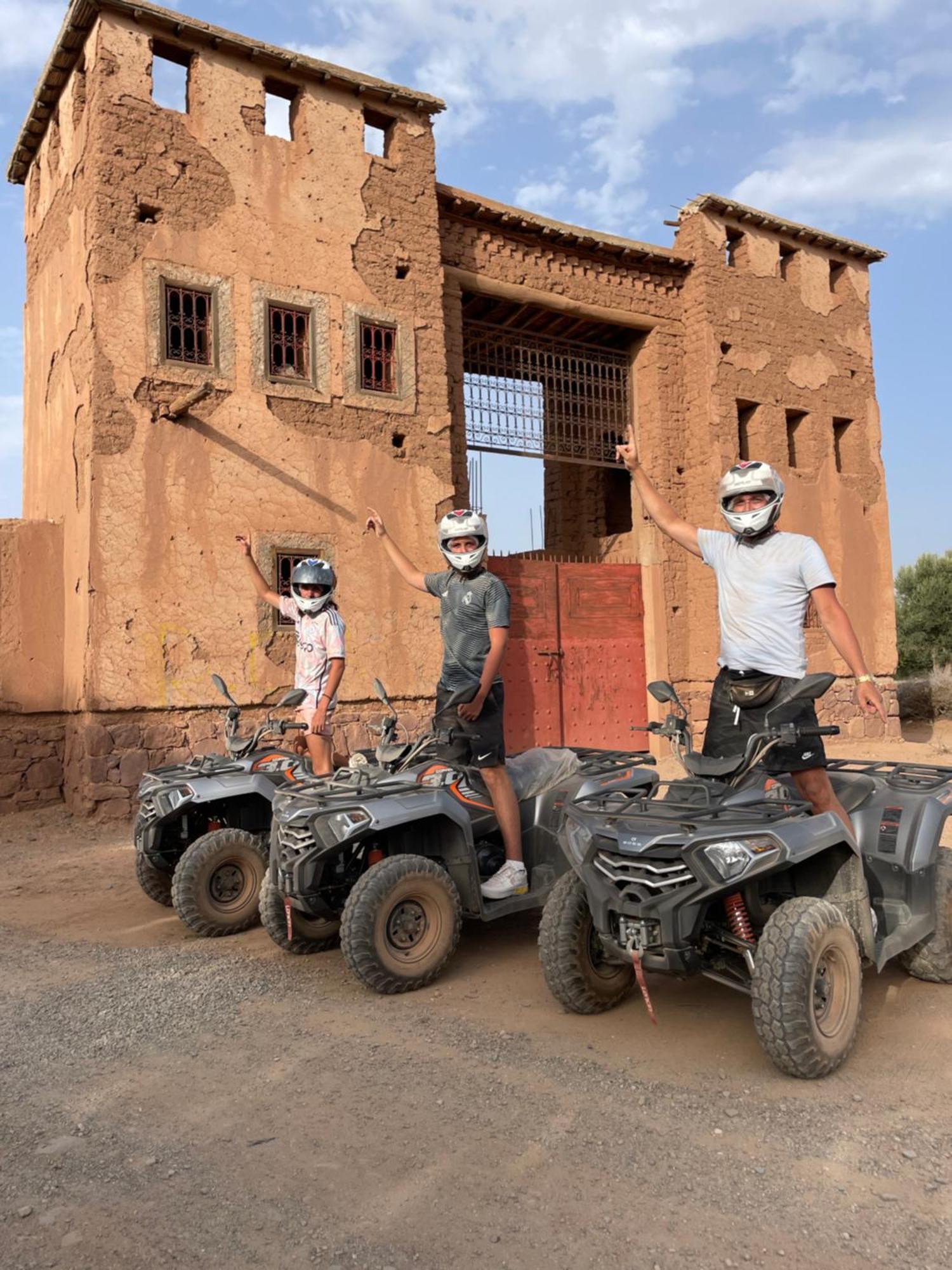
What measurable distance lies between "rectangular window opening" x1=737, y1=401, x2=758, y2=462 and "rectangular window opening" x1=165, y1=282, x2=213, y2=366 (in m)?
7.88

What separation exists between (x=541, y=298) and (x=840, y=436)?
5.89 m

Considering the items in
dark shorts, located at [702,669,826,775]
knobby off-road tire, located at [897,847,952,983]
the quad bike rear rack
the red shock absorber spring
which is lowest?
knobby off-road tire, located at [897,847,952,983]

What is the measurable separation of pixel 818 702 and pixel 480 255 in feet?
25.8

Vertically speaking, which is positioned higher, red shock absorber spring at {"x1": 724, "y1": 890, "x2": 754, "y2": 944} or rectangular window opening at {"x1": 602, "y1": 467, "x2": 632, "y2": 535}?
rectangular window opening at {"x1": 602, "y1": 467, "x2": 632, "y2": 535}

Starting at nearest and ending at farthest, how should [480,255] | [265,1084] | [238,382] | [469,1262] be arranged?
1. [469,1262]
2. [265,1084]
3. [238,382]
4. [480,255]

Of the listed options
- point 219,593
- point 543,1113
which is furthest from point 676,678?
point 543,1113

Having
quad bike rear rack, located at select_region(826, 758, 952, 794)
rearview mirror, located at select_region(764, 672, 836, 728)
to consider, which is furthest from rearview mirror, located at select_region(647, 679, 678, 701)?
quad bike rear rack, located at select_region(826, 758, 952, 794)

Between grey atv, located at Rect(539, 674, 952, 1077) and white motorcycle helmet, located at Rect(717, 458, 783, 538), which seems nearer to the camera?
grey atv, located at Rect(539, 674, 952, 1077)

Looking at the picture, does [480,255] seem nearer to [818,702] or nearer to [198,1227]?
[818,702]

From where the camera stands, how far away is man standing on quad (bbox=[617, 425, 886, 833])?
13.0 feet

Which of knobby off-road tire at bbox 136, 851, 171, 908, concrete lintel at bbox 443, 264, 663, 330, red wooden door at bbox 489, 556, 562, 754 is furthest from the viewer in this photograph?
red wooden door at bbox 489, 556, 562, 754

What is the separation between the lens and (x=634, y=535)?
1441 cm

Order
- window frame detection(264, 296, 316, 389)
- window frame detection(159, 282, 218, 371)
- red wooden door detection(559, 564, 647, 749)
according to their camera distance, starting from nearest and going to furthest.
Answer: window frame detection(159, 282, 218, 371), window frame detection(264, 296, 316, 389), red wooden door detection(559, 564, 647, 749)

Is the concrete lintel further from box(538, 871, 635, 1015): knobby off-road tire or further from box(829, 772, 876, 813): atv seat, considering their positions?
box(538, 871, 635, 1015): knobby off-road tire
